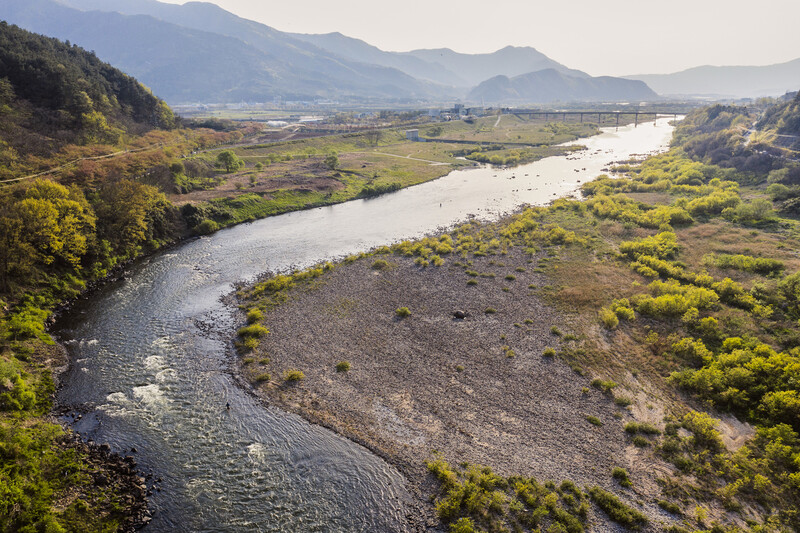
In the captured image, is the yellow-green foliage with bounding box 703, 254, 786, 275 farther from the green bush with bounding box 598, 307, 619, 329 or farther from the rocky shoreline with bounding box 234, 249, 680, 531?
the rocky shoreline with bounding box 234, 249, 680, 531

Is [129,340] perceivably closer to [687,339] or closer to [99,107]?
[687,339]

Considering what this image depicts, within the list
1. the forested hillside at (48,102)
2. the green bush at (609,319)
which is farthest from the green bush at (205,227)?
the green bush at (609,319)

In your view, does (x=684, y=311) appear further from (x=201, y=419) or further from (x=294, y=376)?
(x=201, y=419)

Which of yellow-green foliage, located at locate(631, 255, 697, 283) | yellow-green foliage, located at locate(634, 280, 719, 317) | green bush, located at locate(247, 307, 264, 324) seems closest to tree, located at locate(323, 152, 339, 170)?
green bush, located at locate(247, 307, 264, 324)

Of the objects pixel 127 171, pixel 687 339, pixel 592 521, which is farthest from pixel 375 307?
pixel 127 171

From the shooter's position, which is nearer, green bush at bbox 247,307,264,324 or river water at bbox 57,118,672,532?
river water at bbox 57,118,672,532

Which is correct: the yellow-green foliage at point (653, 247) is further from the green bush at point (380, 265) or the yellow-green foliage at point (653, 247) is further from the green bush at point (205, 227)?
the green bush at point (205, 227)
